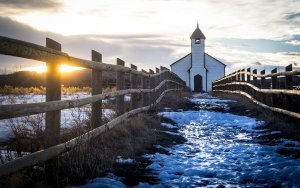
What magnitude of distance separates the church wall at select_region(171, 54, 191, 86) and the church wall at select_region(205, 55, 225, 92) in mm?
2925

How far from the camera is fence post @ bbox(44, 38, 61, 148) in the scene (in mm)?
3838

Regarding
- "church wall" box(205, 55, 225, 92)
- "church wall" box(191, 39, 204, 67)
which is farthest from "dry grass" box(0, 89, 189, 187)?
"church wall" box(205, 55, 225, 92)

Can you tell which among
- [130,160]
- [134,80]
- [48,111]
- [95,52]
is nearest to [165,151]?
[130,160]

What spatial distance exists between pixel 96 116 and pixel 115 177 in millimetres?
1848

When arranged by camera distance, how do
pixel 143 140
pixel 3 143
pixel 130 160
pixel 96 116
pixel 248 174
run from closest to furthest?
pixel 248 174
pixel 130 160
pixel 3 143
pixel 96 116
pixel 143 140

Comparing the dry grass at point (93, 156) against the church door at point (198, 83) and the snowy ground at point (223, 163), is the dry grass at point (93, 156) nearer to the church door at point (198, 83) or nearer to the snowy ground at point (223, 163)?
the snowy ground at point (223, 163)

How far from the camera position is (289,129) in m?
6.78

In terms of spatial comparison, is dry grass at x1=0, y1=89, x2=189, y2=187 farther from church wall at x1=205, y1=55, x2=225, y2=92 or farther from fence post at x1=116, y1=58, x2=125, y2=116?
church wall at x1=205, y1=55, x2=225, y2=92

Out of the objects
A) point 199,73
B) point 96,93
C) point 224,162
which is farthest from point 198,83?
point 224,162

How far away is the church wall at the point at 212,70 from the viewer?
48562 mm

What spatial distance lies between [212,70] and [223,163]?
4524 cm

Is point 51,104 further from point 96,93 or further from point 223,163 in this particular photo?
point 223,163

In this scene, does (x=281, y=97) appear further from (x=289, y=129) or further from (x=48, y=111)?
(x=48, y=111)

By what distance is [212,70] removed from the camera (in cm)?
4891
